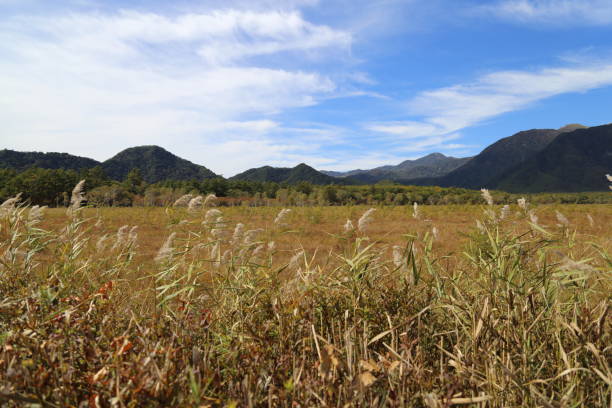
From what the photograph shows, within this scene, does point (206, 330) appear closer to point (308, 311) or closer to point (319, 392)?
point (308, 311)

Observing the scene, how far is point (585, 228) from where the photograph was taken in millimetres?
17141

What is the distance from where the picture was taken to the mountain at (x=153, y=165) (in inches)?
5433

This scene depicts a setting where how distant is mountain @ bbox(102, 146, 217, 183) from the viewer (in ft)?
453

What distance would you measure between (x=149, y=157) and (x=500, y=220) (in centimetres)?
16511

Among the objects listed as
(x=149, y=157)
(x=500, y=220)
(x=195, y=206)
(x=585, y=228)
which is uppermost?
(x=149, y=157)

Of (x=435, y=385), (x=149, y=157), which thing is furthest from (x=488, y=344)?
(x=149, y=157)

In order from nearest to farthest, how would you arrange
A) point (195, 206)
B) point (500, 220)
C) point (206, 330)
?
1. point (206, 330)
2. point (500, 220)
3. point (195, 206)

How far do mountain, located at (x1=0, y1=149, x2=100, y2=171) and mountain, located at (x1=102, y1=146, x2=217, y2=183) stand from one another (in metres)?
16.1

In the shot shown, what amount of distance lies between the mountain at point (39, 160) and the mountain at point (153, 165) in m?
16.1

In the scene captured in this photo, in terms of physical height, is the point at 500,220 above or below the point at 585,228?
above

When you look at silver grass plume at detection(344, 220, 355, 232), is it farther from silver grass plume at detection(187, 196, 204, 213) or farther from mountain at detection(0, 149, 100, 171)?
mountain at detection(0, 149, 100, 171)

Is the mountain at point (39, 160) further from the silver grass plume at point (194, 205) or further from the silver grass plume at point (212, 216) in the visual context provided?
the silver grass plume at point (212, 216)

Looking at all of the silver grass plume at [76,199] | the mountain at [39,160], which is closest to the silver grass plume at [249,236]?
the silver grass plume at [76,199]

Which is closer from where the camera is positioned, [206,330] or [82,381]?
[82,381]
